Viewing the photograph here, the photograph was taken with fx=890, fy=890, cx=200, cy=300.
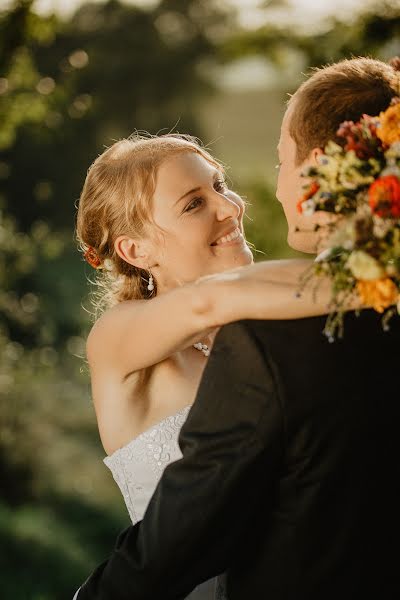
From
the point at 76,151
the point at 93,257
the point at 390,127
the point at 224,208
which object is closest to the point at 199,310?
the point at 390,127

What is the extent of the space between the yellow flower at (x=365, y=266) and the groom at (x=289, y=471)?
0.23m

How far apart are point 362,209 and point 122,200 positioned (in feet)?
5.28

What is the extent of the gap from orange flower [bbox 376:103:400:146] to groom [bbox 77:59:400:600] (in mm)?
173

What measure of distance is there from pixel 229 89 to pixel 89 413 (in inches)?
379

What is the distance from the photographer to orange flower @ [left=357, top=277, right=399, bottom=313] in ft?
6.12

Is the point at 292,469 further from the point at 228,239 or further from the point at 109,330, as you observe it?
the point at 228,239

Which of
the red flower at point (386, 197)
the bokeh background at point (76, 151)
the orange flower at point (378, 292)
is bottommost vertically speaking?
the bokeh background at point (76, 151)

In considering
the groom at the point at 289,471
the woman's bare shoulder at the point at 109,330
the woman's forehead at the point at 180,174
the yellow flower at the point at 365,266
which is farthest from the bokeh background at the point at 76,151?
the yellow flower at the point at 365,266

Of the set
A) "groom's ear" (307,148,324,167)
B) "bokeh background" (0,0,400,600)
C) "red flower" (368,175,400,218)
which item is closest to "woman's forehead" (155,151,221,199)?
"bokeh background" (0,0,400,600)

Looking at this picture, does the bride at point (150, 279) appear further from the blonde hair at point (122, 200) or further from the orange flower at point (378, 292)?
the orange flower at point (378, 292)

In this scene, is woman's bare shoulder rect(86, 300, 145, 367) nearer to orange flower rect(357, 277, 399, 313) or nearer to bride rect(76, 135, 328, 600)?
bride rect(76, 135, 328, 600)

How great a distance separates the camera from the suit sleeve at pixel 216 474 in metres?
1.98

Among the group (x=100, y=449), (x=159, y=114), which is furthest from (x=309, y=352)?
(x=159, y=114)

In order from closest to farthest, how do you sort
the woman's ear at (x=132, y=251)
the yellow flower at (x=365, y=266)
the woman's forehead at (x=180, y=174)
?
the yellow flower at (x=365, y=266)
the woman's forehead at (x=180, y=174)
the woman's ear at (x=132, y=251)
